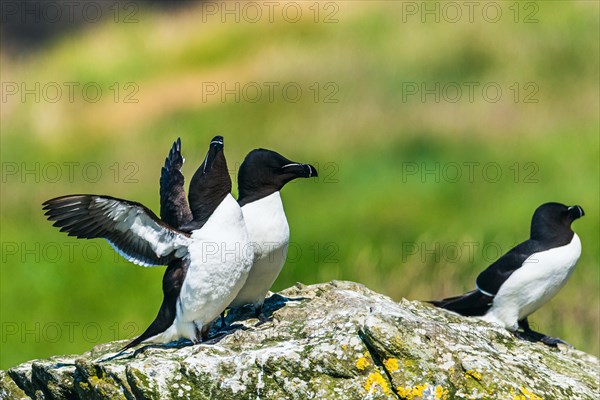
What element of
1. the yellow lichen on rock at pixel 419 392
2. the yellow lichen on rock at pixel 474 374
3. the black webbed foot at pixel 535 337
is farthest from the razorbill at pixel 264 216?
the black webbed foot at pixel 535 337

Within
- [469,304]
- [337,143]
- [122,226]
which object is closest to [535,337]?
[469,304]

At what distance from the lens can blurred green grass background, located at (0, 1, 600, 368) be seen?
15422 mm

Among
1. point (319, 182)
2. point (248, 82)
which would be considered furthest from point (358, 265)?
point (248, 82)

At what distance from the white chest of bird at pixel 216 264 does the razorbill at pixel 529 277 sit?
112 inches

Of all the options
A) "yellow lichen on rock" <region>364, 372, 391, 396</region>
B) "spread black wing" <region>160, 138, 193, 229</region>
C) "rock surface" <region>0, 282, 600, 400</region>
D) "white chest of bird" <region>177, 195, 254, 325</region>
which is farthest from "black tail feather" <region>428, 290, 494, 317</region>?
"yellow lichen on rock" <region>364, 372, 391, 396</region>

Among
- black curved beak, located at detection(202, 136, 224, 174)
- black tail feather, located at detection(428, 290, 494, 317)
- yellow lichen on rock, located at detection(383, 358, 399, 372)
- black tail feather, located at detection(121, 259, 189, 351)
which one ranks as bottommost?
black tail feather, located at detection(428, 290, 494, 317)

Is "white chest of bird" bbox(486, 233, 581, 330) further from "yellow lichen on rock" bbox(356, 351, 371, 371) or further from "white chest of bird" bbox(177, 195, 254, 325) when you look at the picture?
"yellow lichen on rock" bbox(356, 351, 371, 371)

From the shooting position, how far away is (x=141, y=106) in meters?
20.3

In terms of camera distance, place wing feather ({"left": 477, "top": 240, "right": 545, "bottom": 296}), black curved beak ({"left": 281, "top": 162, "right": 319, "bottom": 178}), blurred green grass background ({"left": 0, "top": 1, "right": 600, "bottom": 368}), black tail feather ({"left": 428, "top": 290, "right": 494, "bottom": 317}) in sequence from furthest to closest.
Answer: blurred green grass background ({"left": 0, "top": 1, "right": 600, "bottom": 368}) < wing feather ({"left": 477, "top": 240, "right": 545, "bottom": 296}) < black tail feather ({"left": 428, "top": 290, "right": 494, "bottom": 317}) < black curved beak ({"left": 281, "top": 162, "right": 319, "bottom": 178})

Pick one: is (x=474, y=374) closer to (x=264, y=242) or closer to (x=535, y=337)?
(x=264, y=242)

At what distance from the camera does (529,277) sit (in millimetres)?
10945

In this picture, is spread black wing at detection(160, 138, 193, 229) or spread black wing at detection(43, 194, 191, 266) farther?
spread black wing at detection(160, 138, 193, 229)

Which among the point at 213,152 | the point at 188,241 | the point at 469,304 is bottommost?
the point at 469,304

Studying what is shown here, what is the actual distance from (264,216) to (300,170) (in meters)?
0.45
